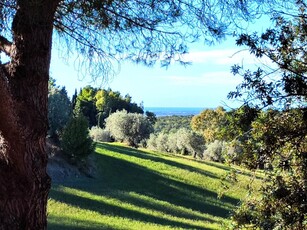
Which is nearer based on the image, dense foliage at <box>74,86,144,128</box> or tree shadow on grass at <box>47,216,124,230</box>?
tree shadow on grass at <box>47,216,124,230</box>

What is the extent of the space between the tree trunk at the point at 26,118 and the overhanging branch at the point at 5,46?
0.02 m

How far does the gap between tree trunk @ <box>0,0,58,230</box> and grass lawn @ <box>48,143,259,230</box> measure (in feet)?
7.46

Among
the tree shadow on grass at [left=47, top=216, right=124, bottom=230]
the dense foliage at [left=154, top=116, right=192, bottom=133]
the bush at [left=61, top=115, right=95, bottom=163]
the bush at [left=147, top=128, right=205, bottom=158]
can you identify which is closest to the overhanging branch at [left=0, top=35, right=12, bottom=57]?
the tree shadow on grass at [left=47, top=216, right=124, bottom=230]

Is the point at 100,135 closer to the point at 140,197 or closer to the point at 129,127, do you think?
the point at 129,127

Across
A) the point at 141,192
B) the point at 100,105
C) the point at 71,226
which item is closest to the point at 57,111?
the point at 141,192

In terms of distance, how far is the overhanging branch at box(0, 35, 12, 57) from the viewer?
265cm

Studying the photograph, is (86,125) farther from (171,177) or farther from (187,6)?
(187,6)

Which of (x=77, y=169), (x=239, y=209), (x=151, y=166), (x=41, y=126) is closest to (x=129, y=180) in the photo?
(x=77, y=169)

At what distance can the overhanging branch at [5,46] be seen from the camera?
2.65m

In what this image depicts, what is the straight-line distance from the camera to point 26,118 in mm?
2506

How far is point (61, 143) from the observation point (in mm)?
21125

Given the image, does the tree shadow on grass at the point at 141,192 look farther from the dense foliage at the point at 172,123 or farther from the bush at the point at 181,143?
the dense foliage at the point at 172,123

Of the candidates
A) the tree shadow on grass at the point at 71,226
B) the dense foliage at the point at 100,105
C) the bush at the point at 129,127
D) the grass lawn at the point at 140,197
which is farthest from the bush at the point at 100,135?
the tree shadow on grass at the point at 71,226

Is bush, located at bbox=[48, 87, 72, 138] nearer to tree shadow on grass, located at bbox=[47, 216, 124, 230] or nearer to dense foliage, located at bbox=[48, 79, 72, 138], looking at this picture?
dense foliage, located at bbox=[48, 79, 72, 138]
